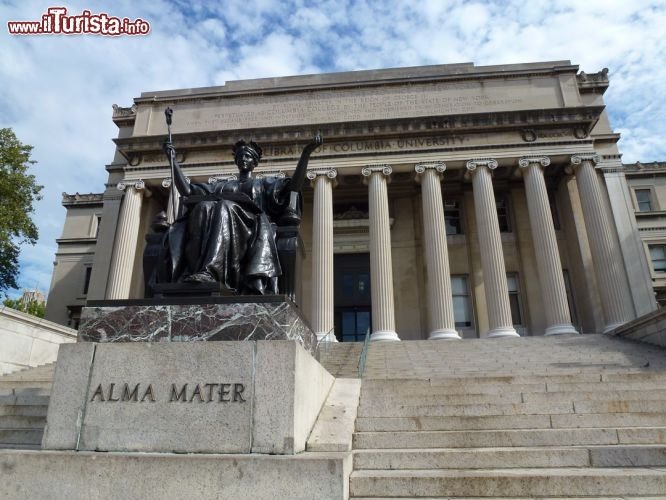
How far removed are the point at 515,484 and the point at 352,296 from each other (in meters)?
20.6

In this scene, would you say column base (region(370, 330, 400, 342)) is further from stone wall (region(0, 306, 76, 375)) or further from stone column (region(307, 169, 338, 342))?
stone wall (region(0, 306, 76, 375))

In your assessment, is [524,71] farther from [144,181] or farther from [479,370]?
[144,181]

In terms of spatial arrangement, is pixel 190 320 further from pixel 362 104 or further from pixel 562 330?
pixel 362 104

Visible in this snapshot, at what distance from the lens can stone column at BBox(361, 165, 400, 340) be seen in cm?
1895

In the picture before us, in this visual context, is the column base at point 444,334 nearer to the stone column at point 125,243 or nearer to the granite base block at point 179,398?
the stone column at point 125,243

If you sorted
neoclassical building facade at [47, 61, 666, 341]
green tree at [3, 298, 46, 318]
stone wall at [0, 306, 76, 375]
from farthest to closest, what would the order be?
green tree at [3, 298, 46, 318]
neoclassical building facade at [47, 61, 666, 341]
stone wall at [0, 306, 76, 375]

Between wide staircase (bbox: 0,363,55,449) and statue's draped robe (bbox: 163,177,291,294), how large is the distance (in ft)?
11.5

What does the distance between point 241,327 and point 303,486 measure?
1.61m

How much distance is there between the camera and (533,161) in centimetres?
2120

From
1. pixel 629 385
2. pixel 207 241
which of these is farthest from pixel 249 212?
pixel 629 385

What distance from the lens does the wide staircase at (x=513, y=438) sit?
3.93 meters

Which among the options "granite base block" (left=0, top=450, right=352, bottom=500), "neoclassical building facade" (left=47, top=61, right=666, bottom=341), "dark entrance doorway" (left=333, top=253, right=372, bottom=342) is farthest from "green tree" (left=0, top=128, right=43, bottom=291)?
"granite base block" (left=0, top=450, right=352, bottom=500)

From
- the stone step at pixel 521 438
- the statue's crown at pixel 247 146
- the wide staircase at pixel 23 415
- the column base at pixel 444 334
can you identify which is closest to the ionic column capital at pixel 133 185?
the wide staircase at pixel 23 415

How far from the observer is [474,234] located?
2400 cm
